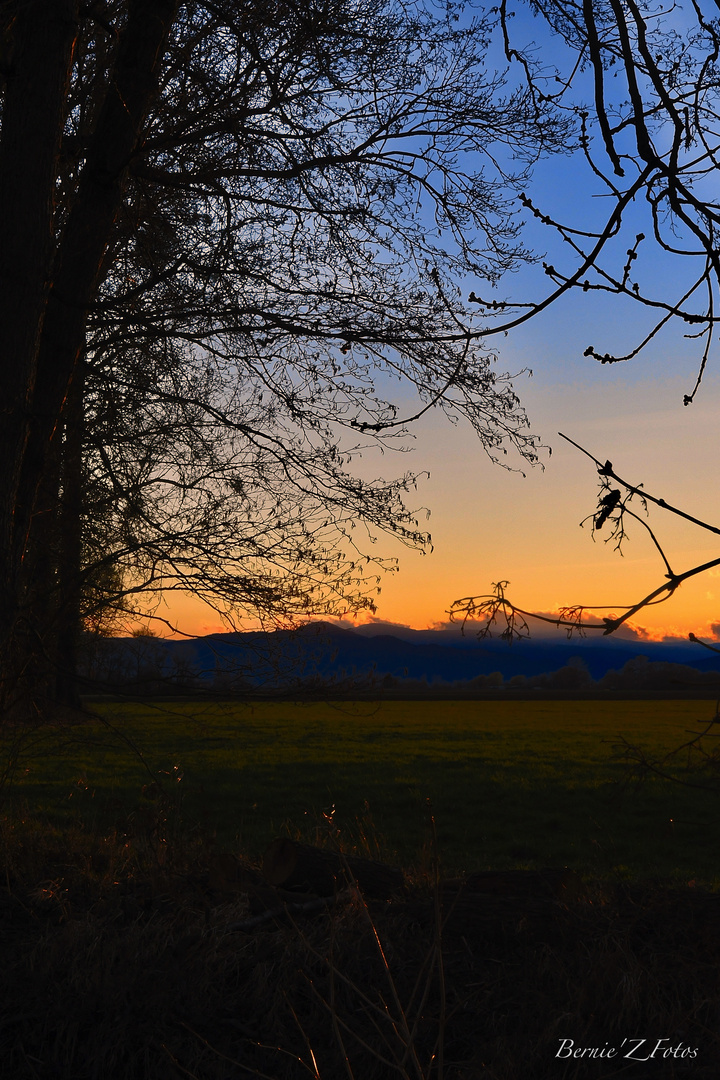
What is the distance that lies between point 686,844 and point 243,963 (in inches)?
389

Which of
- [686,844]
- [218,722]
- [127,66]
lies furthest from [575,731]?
[127,66]

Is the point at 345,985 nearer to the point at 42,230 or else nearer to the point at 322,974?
the point at 322,974

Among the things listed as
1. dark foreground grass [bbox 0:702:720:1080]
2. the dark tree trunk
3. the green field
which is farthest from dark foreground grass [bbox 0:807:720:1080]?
the dark tree trunk

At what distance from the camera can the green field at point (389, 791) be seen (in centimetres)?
736

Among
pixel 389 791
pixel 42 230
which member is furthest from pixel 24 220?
pixel 389 791

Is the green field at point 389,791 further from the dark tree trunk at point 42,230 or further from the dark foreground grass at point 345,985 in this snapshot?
the dark tree trunk at point 42,230

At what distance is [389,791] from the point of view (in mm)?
14617

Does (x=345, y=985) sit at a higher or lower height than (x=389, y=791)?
higher

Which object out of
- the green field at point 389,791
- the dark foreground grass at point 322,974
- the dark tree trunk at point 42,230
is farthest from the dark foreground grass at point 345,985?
the dark tree trunk at point 42,230

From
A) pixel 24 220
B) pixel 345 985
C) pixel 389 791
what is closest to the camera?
pixel 345 985

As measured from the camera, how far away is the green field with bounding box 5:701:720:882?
7.36 meters

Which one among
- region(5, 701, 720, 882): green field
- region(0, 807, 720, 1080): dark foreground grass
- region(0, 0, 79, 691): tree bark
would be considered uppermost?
region(0, 0, 79, 691): tree bark

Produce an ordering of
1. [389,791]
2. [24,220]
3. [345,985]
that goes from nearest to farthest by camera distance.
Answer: [345,985] < [24,220] < [389,791]

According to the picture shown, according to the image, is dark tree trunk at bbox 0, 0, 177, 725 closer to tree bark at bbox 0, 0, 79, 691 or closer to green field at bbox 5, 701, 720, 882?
tree bark at bbox 0, 0, 79, 691
